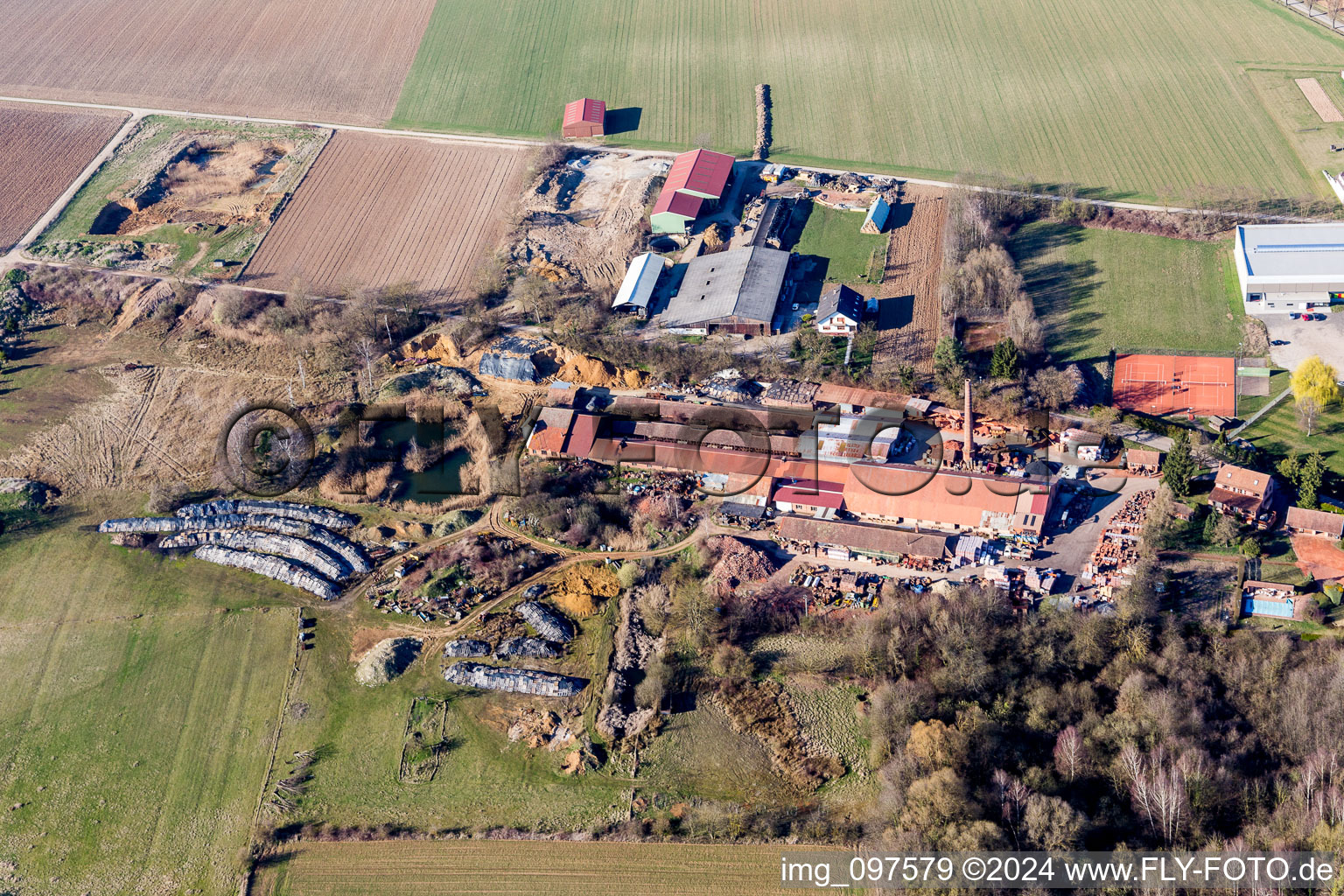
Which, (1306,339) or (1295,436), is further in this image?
(1306,339)

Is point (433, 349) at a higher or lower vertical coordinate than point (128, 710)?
higher

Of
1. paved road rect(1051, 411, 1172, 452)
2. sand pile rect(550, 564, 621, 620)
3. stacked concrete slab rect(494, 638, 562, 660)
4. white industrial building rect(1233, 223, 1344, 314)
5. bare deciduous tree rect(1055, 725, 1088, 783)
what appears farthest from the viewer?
white industrial building rect(1233, 223, 1344, 314)

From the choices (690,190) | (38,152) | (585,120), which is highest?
(585,120)

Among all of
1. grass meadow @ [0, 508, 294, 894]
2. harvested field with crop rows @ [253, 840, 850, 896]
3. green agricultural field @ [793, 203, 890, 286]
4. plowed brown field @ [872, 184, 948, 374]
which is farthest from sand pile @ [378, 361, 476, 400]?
harvested field with crop rows @ [253, 840, 850, 896]

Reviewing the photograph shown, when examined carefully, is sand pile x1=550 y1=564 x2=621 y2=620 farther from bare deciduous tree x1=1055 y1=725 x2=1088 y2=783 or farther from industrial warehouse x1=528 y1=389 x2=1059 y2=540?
bare deciduous tree x1=1055 y1=725 x2=1088 y2=783

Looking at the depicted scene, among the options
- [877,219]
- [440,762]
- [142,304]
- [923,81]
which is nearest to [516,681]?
[440,762]

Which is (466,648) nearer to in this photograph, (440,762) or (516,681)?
(516,681)

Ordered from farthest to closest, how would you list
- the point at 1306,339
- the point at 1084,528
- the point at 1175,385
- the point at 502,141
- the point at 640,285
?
the point at 502,141
the point at 640,285
the point at 1306,339
the point at 1175,385
the point at 1084,528
